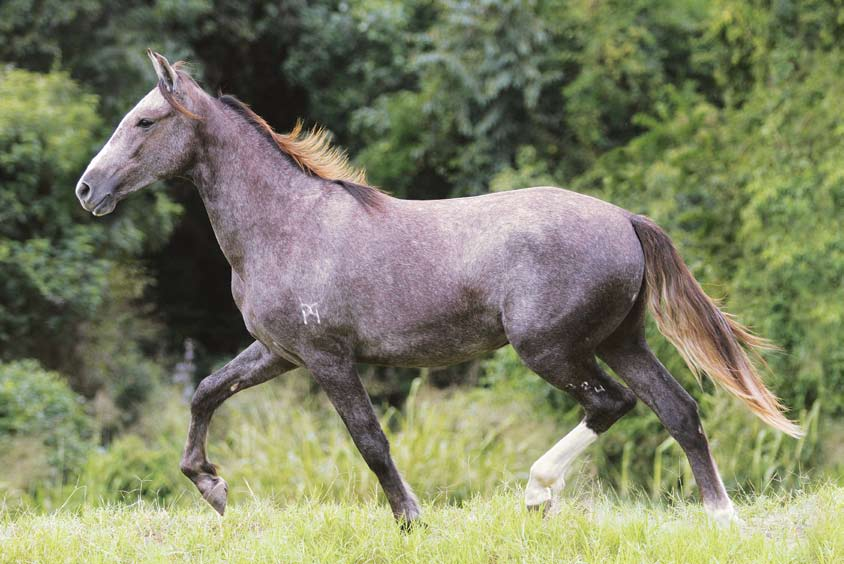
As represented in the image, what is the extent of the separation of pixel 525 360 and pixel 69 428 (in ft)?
21.1

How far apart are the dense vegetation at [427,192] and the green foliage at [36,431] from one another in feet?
0.09

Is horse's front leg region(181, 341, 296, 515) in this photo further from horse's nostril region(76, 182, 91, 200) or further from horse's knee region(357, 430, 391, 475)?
horse's nostril region(76, 182, 91, 200)

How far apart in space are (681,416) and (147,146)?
2675 mm

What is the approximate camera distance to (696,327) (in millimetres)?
4645

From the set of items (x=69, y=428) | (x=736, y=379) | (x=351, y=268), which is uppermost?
(x=351, y=268)

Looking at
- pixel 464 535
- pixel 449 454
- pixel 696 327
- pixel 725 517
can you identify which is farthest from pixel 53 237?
pixel 725 517

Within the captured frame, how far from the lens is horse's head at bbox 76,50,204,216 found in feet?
15.0

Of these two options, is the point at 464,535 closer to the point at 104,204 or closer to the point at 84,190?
the point at 104,204

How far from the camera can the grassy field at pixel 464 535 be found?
4188 mm

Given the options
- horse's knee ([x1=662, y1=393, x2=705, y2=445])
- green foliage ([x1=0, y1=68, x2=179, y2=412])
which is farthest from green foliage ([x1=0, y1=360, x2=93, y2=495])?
horse's knee ([x1=662, y1=393, x2=705, y2=445])

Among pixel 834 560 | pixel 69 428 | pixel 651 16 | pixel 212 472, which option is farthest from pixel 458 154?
pixel 834 560

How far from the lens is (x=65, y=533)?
4.82m

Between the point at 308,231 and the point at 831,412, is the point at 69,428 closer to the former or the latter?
the point at 308,231

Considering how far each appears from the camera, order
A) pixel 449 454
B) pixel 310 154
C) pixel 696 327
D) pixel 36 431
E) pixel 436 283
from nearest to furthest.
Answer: pixel 436 283, pixel 696 327, pixel 310 154, pixel 449 454, pixel 36 431
